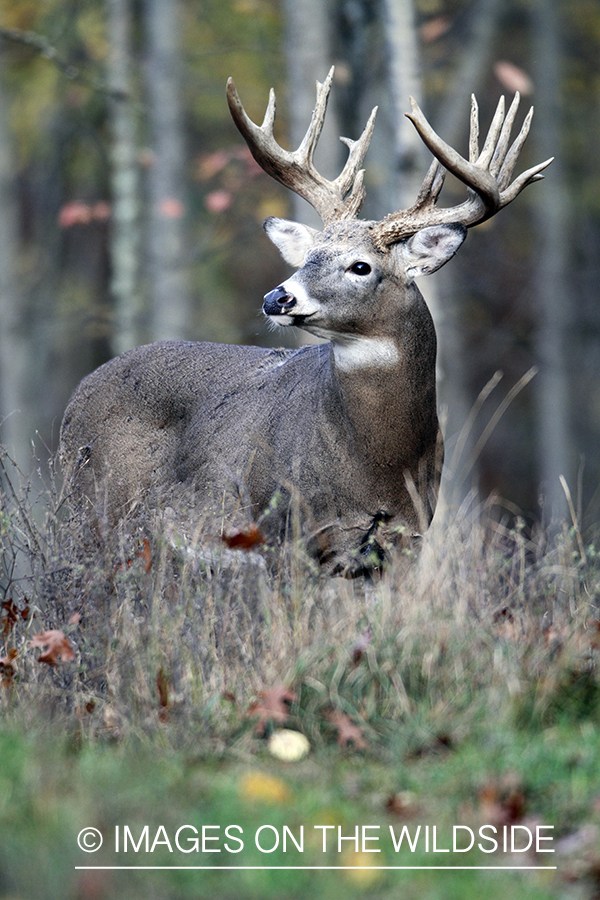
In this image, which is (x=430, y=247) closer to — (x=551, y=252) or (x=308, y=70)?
(x=308, y=70)

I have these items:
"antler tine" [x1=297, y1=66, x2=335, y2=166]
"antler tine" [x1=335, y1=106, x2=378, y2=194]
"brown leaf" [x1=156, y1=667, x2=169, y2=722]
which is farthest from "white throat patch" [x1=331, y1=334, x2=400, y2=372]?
"brown leaf" [x1=156, y1=667, x2=169, y2=722]

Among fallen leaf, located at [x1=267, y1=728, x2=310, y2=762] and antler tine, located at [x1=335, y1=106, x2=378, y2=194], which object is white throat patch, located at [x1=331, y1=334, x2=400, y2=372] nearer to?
antler tine, located at [x1=335, y1=106, x2=378, y2=194]

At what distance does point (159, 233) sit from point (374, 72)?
254 cm

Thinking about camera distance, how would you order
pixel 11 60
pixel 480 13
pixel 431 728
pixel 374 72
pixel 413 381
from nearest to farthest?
pixel 431 728 < pixel 413 381 < pixel 374 72 < pixel 480 13 < pixel 11 60

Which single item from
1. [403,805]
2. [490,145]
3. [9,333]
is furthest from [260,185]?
[403,805]

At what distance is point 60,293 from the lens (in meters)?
16.1

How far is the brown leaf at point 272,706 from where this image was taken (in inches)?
134

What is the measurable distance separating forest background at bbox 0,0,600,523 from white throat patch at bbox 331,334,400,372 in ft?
7.99

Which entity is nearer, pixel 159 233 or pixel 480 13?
pixel 159 233

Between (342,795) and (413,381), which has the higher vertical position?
(413,381)

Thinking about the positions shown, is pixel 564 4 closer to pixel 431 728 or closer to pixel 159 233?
pixel 159 233

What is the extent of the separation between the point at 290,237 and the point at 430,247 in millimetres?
958

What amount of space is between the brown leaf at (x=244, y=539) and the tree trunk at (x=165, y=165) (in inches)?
251

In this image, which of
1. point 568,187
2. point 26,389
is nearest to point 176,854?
point 26,389
